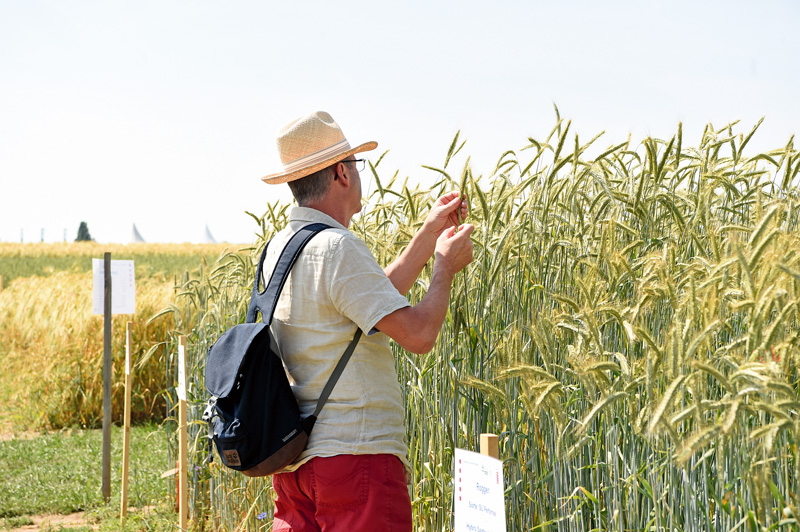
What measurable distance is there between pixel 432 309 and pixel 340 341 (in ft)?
0.77

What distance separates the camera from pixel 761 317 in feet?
3.67

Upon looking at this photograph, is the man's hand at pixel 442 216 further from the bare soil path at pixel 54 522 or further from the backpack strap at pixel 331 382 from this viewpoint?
the bare soil path at pixel 54 522

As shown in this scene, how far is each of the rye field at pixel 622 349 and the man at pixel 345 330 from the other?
16 cm

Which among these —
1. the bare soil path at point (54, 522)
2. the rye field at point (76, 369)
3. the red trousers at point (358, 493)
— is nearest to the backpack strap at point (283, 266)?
the red trousers at point (358, 493)

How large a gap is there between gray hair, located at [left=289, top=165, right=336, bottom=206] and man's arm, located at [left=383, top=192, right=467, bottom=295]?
0.82ft

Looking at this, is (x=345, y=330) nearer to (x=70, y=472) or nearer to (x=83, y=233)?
(x=70, y=472)

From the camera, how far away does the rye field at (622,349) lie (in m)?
1.19

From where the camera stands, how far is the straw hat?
74.5 inches

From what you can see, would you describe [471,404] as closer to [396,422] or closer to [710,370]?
[396,422]

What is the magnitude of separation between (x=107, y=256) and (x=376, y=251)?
8.73 ft

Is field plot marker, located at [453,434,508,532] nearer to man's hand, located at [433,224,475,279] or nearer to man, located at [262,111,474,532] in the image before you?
man, located at [262,111,474,532]

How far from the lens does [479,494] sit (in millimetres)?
1448

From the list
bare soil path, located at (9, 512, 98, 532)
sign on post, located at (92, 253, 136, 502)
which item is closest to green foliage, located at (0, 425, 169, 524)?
bare soil path, located at (9, 512, 98, 532)

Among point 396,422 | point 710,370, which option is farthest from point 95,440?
point 710,370
